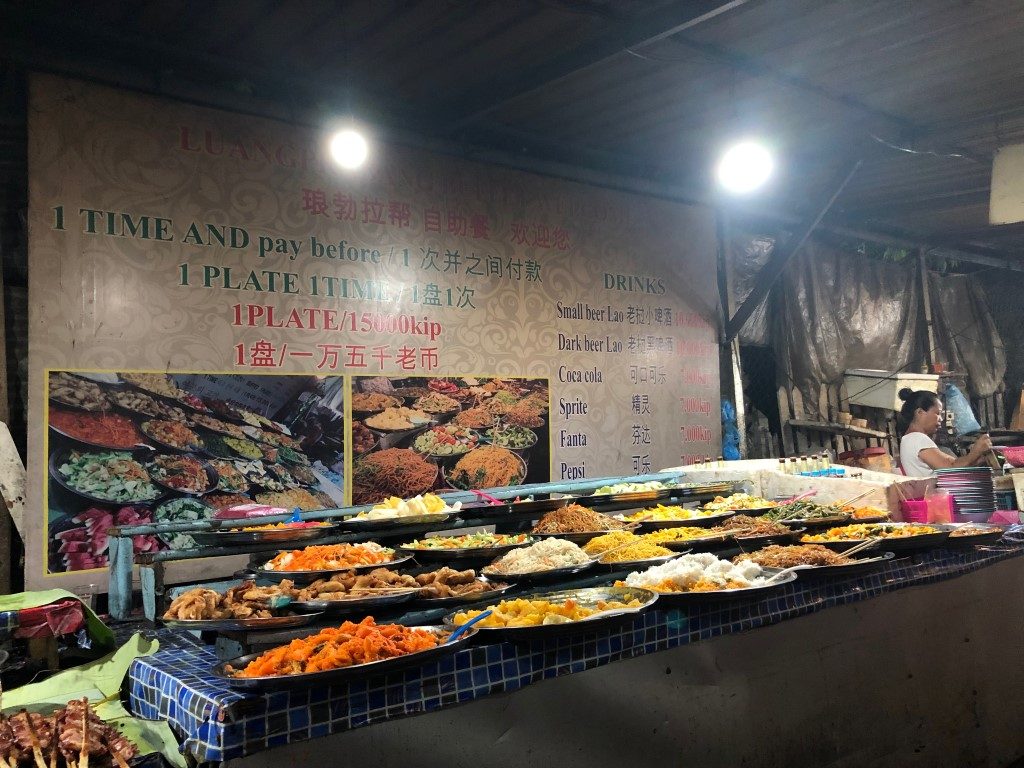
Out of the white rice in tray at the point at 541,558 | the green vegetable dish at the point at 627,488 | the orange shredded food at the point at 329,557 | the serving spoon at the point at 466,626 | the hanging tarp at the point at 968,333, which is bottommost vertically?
the serving spoon at the point at 466,626

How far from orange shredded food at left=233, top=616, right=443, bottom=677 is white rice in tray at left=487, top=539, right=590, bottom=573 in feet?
2.56

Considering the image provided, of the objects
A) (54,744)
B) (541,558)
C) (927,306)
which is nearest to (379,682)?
(54,744)

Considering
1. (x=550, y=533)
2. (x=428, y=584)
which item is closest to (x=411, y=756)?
(x=428, y=584)

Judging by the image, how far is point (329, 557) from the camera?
2973mm

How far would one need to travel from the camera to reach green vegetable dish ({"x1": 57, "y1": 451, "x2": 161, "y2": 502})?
457 centimetres

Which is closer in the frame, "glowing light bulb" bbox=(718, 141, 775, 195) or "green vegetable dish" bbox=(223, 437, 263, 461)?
"green vegetable dish" bbox=(223, 437, 263, 461)

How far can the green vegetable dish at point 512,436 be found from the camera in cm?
640

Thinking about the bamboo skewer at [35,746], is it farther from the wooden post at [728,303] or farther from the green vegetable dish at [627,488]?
the wooden post at [728,303]

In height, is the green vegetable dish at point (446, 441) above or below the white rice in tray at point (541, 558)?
above

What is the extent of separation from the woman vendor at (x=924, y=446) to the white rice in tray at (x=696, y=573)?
5057 millimetres

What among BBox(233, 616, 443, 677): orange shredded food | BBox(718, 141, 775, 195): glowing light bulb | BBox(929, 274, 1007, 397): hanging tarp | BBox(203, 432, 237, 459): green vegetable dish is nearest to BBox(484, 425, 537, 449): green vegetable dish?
BBox(203, 432, 237, 459): green vegetable dish

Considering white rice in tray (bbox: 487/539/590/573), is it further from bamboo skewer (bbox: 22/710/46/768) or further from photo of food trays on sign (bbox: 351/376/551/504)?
photo of food trays on sign (bbox: 351/376/551/504)

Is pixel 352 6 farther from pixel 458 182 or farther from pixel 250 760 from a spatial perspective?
pixel 250 760

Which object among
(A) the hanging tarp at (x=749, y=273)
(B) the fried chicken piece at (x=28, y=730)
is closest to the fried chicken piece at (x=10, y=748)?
(B) the fried chicken piece at (x=28, y=730)
